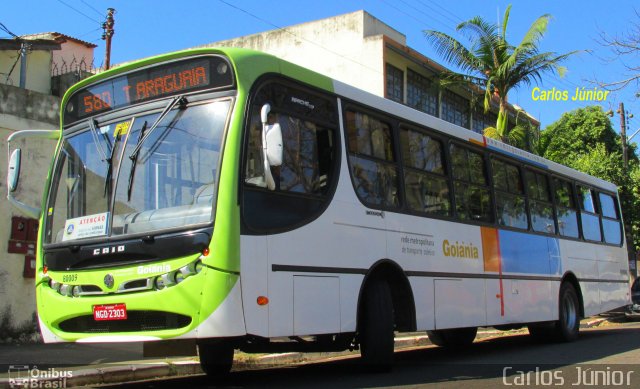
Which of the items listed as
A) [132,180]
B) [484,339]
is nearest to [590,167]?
[484,339]

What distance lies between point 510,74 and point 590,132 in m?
7.48

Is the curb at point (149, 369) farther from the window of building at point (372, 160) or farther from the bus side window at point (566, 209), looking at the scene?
the bus side window at point (566, 209)

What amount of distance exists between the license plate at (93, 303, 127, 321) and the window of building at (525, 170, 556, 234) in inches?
287

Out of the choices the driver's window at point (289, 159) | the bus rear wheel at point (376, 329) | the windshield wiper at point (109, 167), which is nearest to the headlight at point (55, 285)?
the windshield wiper at point (109, 167)

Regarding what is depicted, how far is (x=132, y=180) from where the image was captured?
5926 millimetres

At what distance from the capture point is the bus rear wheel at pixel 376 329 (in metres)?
6.92

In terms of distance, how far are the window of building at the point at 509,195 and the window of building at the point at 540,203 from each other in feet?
1.05

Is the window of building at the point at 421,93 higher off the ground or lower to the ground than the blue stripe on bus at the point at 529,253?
higher

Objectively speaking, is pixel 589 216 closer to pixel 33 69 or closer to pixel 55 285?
pixel 55 285

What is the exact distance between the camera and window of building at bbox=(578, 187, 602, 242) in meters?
12.8

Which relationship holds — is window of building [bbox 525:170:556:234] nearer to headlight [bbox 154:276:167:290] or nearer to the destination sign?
the destination sign

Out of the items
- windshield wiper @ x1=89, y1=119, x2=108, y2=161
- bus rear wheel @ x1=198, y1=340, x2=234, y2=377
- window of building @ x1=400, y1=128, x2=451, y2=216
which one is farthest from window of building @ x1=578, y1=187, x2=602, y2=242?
windshield wiper @ x1=89, y1=119, x2=108, y2=161

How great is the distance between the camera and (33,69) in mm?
16312

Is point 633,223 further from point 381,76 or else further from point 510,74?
point 381,76
